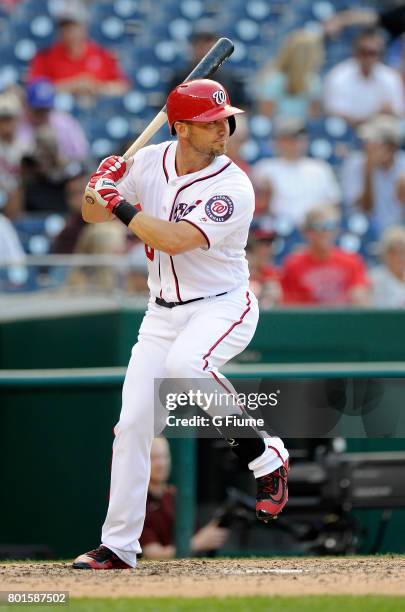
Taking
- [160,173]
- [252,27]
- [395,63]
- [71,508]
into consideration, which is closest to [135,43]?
[252,27]

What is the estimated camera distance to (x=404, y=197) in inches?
396

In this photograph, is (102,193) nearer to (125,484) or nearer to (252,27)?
(125,484)

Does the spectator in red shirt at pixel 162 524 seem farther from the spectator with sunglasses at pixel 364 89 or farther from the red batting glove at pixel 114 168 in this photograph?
the spectator with sunglasses at pixel 364 89

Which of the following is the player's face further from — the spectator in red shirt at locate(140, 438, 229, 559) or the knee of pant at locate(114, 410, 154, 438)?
the spectator in red shirt at locate(140, 438, 229, 559)

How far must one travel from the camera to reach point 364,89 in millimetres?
11430

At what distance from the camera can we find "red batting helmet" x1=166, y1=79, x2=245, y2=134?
4758 mm

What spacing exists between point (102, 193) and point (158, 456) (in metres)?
2.16

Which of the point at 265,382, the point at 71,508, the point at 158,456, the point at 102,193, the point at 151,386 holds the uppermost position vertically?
the point at 102,193

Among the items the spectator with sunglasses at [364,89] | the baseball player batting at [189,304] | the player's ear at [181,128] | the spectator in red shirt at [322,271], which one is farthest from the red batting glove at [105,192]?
the spectator with sunglasses at [364,89]

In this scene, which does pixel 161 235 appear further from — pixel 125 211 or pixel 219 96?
pixel 219 96

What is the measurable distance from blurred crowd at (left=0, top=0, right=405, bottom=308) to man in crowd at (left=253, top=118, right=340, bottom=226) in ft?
0.04

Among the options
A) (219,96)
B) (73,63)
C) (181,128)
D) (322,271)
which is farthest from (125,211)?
(73,63)

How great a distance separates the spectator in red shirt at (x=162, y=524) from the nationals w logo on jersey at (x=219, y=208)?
6.87 feet

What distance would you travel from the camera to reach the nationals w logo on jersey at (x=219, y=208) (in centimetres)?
468
